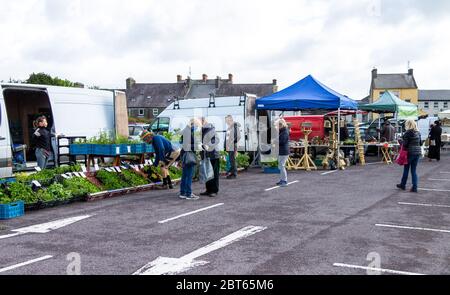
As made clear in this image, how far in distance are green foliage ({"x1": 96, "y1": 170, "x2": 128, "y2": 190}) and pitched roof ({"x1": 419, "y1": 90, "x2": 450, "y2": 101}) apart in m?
84.9

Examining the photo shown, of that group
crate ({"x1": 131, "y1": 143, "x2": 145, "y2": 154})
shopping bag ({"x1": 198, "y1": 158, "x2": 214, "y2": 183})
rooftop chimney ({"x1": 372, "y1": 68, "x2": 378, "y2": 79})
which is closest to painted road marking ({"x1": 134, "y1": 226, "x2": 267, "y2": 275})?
shopping bag ({"x1": 198, "y1": 158, "x2": 214, "y2": 183})

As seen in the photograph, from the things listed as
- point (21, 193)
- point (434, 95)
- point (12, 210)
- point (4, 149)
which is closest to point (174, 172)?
point (4, 149)

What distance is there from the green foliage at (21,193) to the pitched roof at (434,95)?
87512 mm

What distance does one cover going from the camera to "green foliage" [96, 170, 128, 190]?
38.7 ft

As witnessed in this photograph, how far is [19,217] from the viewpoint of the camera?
9.10 meters

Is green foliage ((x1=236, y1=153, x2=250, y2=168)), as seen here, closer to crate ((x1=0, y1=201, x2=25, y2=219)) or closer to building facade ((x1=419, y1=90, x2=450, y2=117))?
crate ((x1=0, y1=201, x2=25, y2=219))

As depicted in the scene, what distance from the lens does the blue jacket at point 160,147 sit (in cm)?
1196

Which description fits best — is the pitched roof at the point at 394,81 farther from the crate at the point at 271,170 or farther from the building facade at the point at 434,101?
the crate at the point at 271,170

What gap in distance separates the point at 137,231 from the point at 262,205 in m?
3.25

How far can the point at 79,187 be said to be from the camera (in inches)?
430

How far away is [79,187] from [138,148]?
237 cm

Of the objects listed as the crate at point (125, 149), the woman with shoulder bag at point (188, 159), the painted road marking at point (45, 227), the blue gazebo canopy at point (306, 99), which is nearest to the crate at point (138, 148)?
the crate at point (125, 149)
